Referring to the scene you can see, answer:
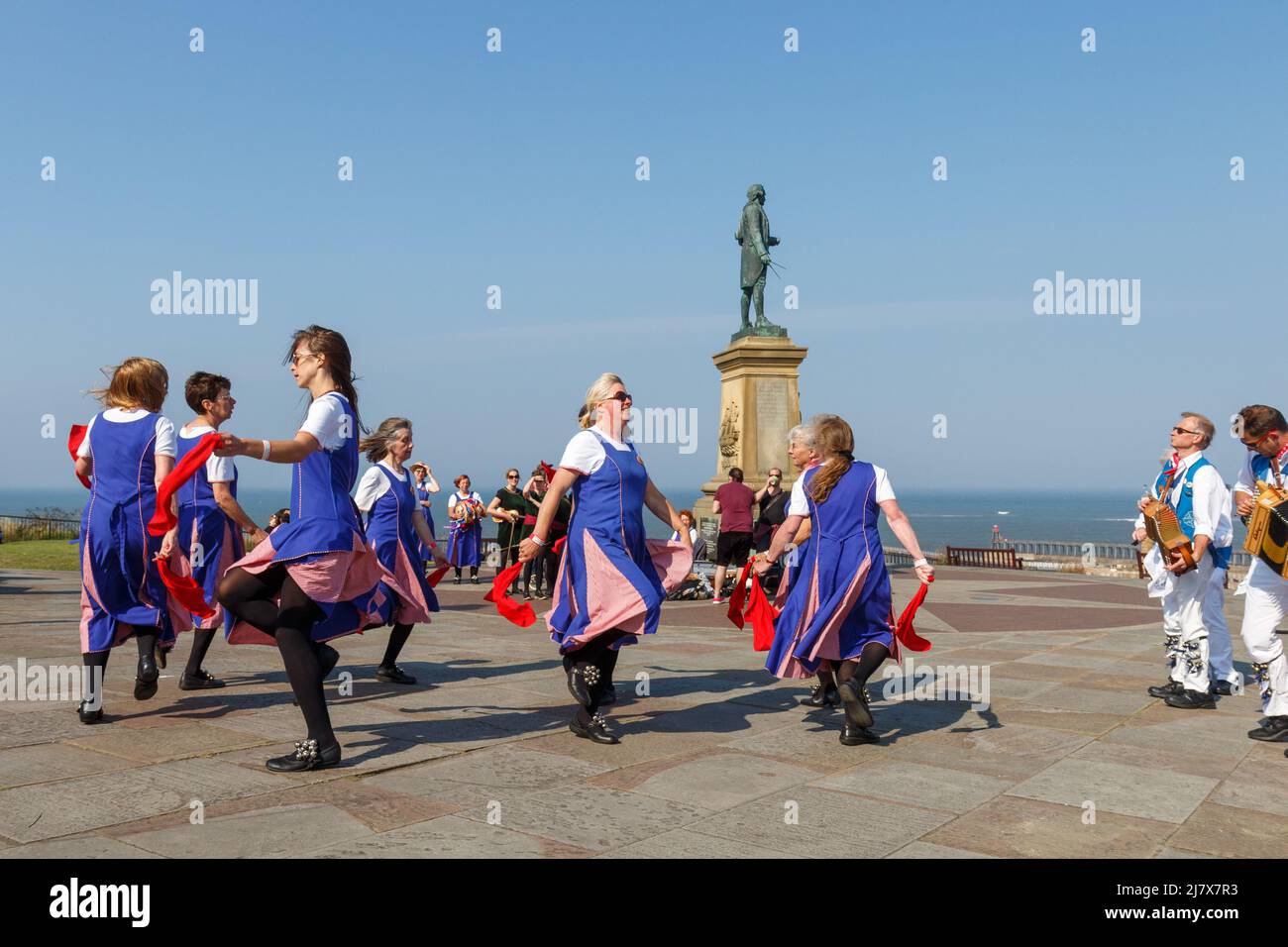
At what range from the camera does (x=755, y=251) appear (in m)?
21.7

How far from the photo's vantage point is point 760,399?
67.9 feet

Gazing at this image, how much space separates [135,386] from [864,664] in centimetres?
437

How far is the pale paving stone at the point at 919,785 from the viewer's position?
453 centimetres

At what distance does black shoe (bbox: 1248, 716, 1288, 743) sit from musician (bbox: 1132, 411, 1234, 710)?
3.43ft

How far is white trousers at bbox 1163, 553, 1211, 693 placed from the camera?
7.07 meters

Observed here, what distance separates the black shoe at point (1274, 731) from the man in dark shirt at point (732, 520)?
8052mm

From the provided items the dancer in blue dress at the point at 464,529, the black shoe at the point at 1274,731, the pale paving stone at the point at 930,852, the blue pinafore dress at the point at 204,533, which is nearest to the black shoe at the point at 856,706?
the pale paving stone at the point at 930,852

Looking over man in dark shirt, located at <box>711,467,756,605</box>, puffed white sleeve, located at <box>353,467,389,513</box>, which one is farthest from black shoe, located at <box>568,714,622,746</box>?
man in dark shirt, located at <box>711,467,756,605</box>

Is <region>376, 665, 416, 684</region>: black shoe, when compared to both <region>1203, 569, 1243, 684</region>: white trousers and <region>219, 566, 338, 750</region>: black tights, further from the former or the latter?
<region>1203, 569, 1243, 684</region>: white trousers

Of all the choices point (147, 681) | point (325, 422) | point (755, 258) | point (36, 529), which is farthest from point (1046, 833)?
point (36, 529)

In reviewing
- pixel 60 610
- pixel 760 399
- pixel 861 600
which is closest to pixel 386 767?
→ pixel 861 600

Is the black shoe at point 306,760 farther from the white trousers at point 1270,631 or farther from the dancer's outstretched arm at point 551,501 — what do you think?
the white trousers at point 1270,631
